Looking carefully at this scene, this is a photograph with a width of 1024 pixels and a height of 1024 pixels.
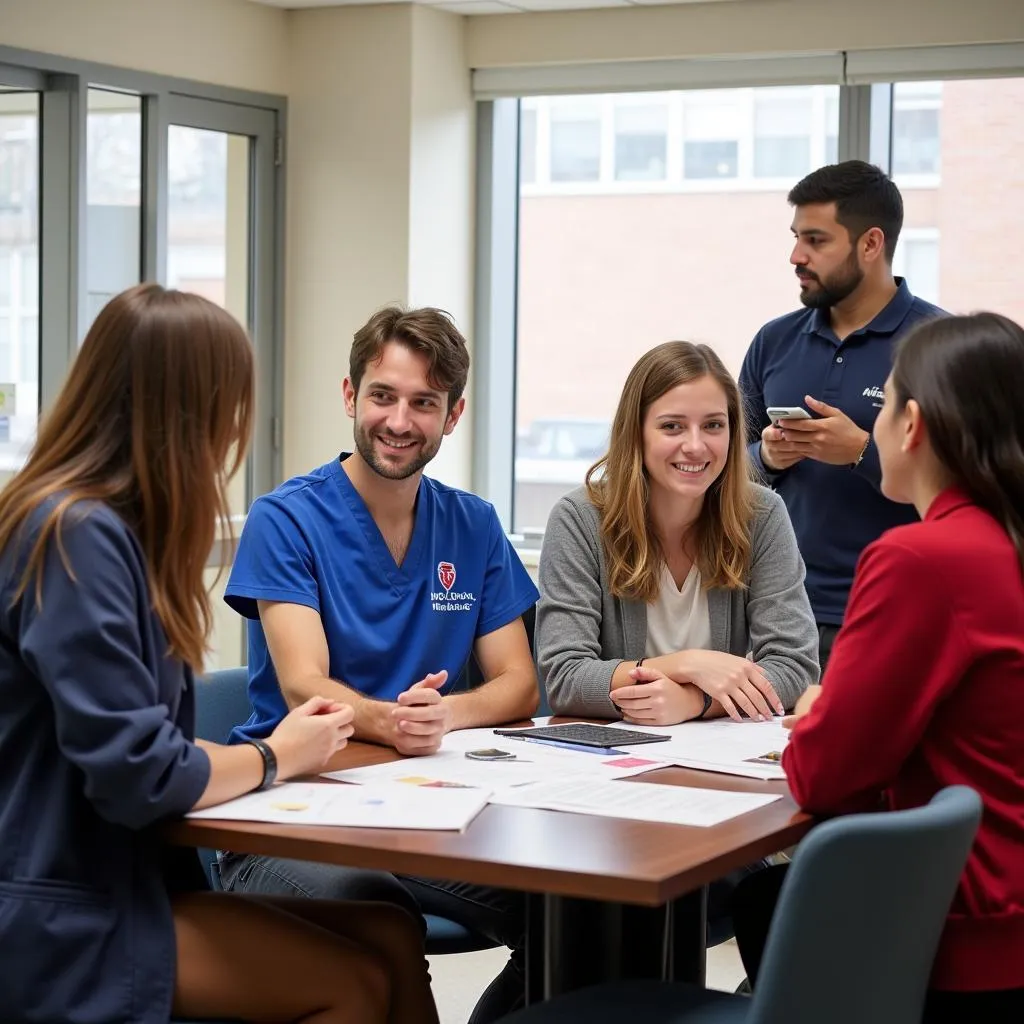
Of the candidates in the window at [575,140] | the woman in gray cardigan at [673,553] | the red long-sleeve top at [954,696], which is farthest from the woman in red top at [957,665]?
the window at [575,140]

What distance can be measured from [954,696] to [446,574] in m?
1.07

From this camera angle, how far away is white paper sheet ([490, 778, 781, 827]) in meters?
1.94

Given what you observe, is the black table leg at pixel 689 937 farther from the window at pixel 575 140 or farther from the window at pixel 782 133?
the window at pixel 575 140

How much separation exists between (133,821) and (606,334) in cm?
450

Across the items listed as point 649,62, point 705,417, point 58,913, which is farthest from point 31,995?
point 649,62

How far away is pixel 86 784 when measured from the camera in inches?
70.2

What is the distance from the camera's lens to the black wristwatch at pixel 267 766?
201 cm

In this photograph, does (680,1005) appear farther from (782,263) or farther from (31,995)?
(782,263)

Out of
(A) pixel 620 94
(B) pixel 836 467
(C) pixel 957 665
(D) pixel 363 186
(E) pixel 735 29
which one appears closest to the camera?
(C) pixel 957 665

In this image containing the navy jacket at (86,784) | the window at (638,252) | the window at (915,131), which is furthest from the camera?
the window at (638,252)

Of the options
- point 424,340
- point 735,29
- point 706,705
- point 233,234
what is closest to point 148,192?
point 233,234

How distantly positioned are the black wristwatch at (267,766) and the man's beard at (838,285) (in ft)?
6.98

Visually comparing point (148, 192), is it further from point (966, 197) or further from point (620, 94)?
point (966, 197)

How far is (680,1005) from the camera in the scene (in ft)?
6.51
